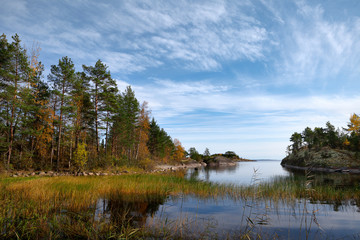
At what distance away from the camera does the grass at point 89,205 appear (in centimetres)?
584

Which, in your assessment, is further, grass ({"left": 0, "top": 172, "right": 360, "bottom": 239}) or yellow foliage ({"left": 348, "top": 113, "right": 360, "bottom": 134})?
yellow foliage ({"left": 348, "top": 113, "right": 360, "bottom": 134})

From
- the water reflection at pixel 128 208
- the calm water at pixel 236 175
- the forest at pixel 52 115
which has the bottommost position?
the calm water at pixel 236 175

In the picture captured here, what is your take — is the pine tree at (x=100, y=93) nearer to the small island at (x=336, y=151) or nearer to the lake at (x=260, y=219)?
the lake at (x=260, y=219)

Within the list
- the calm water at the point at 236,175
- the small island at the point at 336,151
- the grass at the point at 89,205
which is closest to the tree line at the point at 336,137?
the small island at the point at 336,151

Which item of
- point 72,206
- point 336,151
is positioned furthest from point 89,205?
point 336,151

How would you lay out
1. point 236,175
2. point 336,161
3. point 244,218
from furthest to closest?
point 336,161 < point 236,175 < point 244,218

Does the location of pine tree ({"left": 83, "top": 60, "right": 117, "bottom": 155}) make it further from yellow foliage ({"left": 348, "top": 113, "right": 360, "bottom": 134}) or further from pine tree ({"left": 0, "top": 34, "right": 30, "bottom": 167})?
yellow foliage ({"left": 348, "top": 113, "right": 360, "bottom": 134})

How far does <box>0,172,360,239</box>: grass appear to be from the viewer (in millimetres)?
5840

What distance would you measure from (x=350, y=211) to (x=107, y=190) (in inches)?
571

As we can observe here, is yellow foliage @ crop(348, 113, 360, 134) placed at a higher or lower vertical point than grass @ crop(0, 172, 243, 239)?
higher

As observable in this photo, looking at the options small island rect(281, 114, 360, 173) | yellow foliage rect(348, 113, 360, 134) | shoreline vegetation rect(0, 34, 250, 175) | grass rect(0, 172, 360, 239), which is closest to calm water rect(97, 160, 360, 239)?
grass rect(0, 172, 360, 239)

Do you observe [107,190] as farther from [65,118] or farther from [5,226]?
[65,118]

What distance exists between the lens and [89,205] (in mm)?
9508

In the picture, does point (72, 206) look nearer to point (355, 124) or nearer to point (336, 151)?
point (336, 151)
